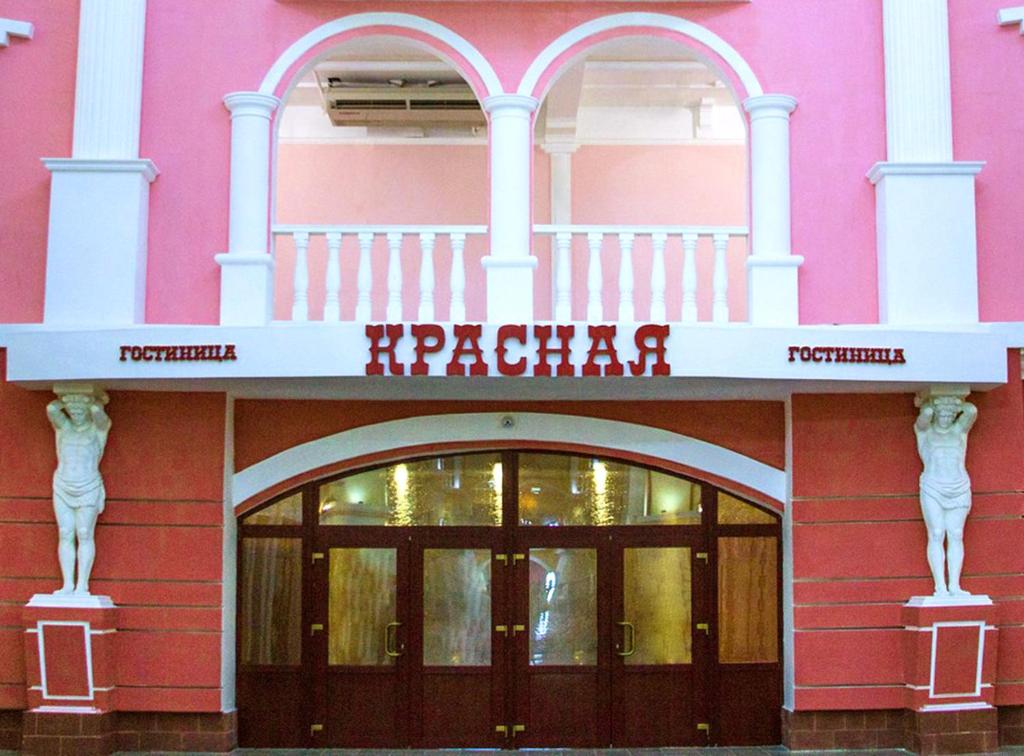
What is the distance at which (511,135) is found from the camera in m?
9.61

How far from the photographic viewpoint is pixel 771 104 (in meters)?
9.72

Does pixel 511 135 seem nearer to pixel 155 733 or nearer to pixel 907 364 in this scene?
pixel 907 364

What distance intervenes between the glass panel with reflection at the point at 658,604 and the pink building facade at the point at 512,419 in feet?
0.09

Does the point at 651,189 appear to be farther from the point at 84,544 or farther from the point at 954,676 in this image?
the point at 84,544

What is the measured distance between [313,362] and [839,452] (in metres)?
4.21

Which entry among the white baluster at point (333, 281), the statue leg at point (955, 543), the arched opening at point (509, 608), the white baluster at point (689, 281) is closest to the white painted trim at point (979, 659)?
the statue leg at point (955, 543)

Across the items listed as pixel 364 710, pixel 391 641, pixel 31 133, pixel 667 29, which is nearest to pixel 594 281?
pixel 667 29

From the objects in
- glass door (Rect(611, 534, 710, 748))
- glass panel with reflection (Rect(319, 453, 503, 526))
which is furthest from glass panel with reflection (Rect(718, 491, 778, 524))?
Result: glass panel with reflection (Rect(319, 453, 503, 526))

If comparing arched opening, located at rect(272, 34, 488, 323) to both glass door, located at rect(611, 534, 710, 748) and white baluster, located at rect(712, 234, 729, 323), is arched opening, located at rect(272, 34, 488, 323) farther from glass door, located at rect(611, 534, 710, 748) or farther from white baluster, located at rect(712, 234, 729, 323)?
glass door, located at rect(611, 534, 710, 748)

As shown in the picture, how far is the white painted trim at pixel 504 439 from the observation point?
996 cm

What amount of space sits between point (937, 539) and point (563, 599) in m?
3.00

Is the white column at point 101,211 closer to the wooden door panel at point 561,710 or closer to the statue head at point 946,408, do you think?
the wooden door panel at point 561,710

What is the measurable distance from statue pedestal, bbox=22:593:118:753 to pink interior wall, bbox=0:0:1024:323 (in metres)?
2.35

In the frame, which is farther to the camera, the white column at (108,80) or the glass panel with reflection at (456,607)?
the glass panel with reflection at (456,607)
